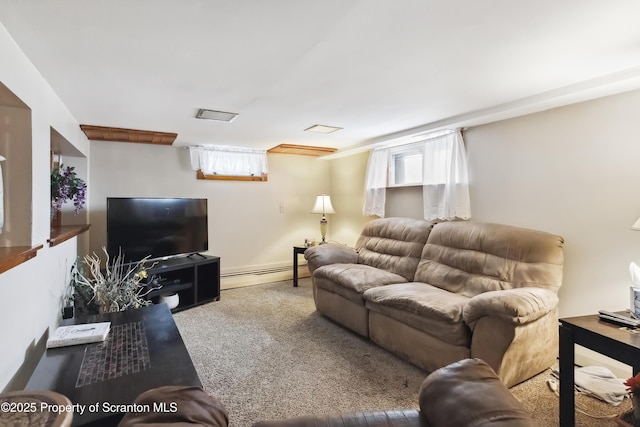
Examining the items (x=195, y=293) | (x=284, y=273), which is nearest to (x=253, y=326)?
(x=195, y=293)

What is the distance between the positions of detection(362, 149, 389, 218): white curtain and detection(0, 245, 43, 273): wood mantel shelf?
3.49m

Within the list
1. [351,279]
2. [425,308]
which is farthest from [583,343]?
[351,279]

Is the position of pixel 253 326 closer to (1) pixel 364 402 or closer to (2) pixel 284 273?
(1) pixel 364 402

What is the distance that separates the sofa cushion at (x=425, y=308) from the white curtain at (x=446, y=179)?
0.91 metres

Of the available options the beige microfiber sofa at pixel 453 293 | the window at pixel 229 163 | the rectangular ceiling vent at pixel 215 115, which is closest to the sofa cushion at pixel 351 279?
the beige microfiber sofa at pixel 453 293

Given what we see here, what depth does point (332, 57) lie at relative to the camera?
184 cm

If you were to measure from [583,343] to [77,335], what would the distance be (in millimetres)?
2535

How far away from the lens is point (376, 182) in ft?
14.1

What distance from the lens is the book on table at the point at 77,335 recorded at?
4.88 ft

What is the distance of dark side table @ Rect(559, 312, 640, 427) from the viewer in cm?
158

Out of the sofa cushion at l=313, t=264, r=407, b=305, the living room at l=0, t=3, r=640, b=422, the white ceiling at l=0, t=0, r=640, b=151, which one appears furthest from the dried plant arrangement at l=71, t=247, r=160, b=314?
the sofa cushion at l=313, t=264, r=407, b=305

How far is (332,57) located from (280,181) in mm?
3346

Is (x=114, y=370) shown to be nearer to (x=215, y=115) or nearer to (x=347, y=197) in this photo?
(x=215, y=115)

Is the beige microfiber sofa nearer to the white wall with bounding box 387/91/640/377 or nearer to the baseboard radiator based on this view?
the white wall with bounding box 387/91/640/377
